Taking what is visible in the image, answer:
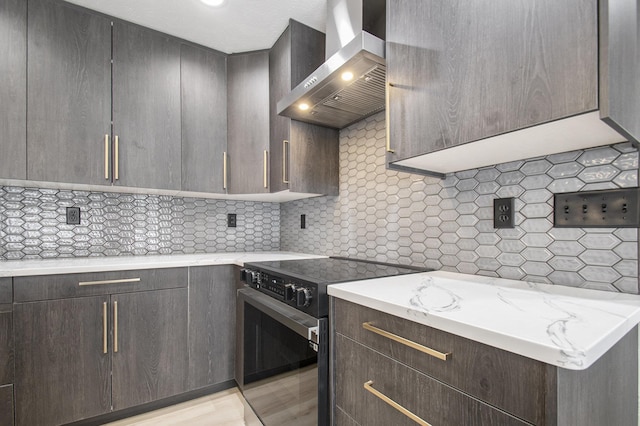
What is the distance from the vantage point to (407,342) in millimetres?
768

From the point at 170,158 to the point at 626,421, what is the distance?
2.45 meters

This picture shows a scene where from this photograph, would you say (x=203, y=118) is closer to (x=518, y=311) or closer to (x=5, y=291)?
(x=5, y=291)

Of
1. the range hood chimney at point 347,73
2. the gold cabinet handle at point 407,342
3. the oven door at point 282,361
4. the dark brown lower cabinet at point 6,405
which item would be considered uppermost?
the range hood chimney at point 347,73

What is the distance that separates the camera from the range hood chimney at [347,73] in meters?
1.23

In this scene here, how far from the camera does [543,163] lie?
107 centimetres

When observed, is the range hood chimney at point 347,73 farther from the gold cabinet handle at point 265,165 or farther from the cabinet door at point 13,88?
the cabinet door at point 13,88

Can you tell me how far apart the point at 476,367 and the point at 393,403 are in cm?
30

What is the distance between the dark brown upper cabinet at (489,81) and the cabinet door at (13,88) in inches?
79.2

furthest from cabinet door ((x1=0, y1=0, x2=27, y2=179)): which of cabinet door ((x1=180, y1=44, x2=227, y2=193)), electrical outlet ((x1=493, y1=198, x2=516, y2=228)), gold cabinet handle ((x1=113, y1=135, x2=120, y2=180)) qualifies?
electrical outlet ((x1=493, y1=198, x2=516, y2=228))

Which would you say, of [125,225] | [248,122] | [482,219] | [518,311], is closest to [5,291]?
[125,225]

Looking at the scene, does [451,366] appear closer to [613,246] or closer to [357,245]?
[613,246]

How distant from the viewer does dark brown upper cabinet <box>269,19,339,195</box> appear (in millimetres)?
1908

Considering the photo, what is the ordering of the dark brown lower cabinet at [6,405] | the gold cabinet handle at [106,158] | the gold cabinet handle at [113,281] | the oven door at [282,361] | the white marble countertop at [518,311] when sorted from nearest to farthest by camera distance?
the white marble countertop at [518,311] < the oven door at [282,361] < the dark brown lower cabinet at [6,405] < the gold cabinet handle at [113,281] < the gold cabinet handle at [106,158]

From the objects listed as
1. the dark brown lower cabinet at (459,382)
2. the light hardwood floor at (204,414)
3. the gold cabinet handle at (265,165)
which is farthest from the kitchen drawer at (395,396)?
the gold cabinet handle at (265,165)
